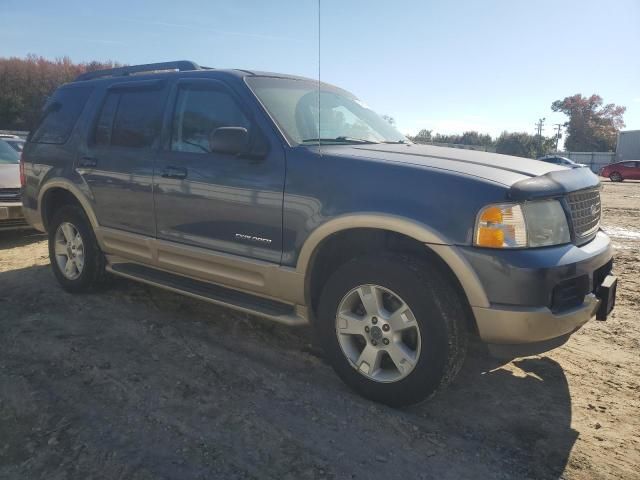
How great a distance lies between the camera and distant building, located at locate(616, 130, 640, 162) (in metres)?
48.8

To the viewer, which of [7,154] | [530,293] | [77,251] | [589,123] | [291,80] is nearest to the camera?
[530,293]

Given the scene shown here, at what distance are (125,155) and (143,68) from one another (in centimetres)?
92

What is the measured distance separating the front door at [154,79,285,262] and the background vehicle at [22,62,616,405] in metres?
0.01

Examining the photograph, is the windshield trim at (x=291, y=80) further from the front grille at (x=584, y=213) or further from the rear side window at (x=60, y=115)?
the rear side window at (x=60, y=115)

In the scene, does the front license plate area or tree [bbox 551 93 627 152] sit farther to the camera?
tree [bbox 551 93 627 152]

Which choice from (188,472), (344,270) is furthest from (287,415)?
(344,270)

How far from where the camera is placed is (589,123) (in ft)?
269

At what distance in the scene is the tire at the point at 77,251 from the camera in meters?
4.68

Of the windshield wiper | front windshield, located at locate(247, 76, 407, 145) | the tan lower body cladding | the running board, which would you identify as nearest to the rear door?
the tan lower body cladding

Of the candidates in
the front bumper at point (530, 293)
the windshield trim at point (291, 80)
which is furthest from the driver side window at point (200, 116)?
the front bumper at point (530, 293)

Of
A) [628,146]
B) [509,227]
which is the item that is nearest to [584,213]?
[509,227]

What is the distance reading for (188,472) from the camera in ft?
7.69

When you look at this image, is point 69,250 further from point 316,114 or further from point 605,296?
point 605,296

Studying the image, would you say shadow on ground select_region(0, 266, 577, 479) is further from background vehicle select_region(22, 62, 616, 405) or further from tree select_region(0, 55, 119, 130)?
tree select_region(0, 55, 119, 130)
